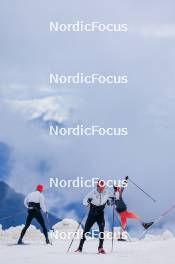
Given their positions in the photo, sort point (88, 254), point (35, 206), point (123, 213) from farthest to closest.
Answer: point (123, 213)
point (35, 206)
point (88, 254)

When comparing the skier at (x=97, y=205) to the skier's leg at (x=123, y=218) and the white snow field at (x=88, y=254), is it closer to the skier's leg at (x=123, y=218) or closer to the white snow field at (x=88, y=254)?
the white snow field at (x=88, y=254)

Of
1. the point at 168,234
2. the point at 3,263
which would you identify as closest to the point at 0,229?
the point at 168,234

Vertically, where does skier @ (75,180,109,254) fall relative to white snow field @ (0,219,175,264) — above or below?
above

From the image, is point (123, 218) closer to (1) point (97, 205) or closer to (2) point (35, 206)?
(2) point (35, 206)

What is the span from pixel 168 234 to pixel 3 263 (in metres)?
8.87

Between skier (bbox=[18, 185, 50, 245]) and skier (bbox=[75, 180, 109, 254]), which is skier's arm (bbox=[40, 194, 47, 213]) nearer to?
skier (bbox=[18, 185, 50, 245])

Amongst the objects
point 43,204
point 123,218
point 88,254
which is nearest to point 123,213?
point 123,218

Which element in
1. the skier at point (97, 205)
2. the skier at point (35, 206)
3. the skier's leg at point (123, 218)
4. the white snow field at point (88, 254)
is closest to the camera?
the white snow field at point (88, 254)

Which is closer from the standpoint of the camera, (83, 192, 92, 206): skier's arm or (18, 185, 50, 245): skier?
(83, 192, 92, 206): skier's arm

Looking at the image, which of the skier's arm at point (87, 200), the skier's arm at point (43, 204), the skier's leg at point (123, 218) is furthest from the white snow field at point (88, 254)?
the skier's arm at point (87, 200)

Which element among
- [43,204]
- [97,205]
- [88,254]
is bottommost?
[88,254]

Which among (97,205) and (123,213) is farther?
(123,213)

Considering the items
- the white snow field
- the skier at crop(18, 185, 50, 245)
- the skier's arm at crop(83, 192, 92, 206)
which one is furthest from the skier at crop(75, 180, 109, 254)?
the skier at crop(18, 185, 50, 245)

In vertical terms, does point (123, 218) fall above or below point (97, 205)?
below
